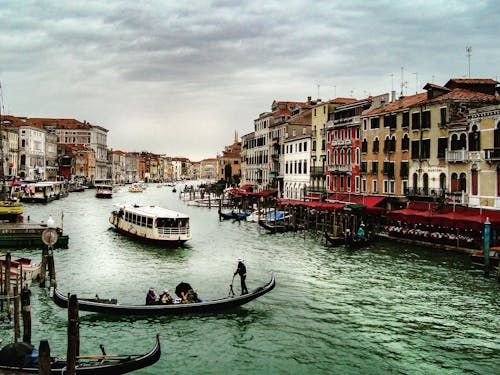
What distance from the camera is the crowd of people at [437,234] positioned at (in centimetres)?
2806

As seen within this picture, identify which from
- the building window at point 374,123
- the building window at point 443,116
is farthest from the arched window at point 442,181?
the building window at point 374,123

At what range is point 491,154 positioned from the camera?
92.6 feet

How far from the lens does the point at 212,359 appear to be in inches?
521

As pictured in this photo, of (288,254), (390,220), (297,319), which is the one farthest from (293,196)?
(297,319)

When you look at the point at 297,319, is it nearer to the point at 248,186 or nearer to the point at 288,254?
the point at 288,254

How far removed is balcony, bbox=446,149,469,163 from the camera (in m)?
30.4

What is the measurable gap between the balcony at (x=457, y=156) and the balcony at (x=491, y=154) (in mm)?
1625

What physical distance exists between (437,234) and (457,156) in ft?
16.3

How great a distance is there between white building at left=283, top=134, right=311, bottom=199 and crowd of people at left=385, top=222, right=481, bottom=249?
19.4 meters

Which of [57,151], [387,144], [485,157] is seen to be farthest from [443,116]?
[57,151]

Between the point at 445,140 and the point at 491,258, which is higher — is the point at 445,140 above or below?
above

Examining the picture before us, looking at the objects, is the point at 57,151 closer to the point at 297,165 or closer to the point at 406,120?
the point at 297,165

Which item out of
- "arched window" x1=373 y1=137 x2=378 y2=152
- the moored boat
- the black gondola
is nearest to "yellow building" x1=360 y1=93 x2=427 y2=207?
"arched window" x1=373 y1=137 x2=378 y2=152

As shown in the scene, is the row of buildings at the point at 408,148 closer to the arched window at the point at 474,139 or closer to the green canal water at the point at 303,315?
the arched window at the point at 474,139
